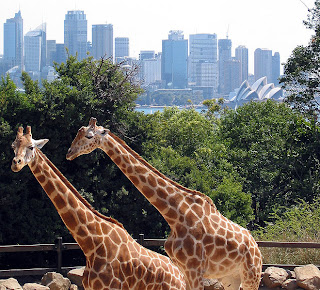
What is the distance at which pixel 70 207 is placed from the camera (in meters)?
8.27

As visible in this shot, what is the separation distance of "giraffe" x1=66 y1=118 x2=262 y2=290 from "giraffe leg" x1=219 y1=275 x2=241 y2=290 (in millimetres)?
287

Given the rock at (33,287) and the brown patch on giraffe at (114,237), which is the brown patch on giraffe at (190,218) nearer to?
the brown patch on giraffe at (114,237)

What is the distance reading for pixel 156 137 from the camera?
63.5 feet

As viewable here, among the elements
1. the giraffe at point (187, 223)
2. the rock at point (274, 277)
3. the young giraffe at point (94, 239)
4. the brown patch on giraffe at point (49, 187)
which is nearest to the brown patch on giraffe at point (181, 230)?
the giraffe at point (187, 223)

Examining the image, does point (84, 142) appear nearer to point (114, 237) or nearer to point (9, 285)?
point (114, 237)

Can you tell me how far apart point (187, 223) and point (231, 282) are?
1342 mm

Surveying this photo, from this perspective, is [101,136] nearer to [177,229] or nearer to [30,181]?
[177,229]

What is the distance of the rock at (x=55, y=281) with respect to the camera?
484 inches

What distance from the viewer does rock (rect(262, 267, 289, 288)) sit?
1284 cm

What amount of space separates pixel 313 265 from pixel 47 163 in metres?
6.89

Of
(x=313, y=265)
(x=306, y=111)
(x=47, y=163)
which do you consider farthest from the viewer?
(x=306, y=111)

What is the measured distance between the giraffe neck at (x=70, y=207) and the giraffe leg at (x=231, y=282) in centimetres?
211

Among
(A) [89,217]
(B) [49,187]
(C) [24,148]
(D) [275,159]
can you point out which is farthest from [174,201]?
(D) [275,159]

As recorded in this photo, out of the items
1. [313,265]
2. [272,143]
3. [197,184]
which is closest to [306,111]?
[272,143]
